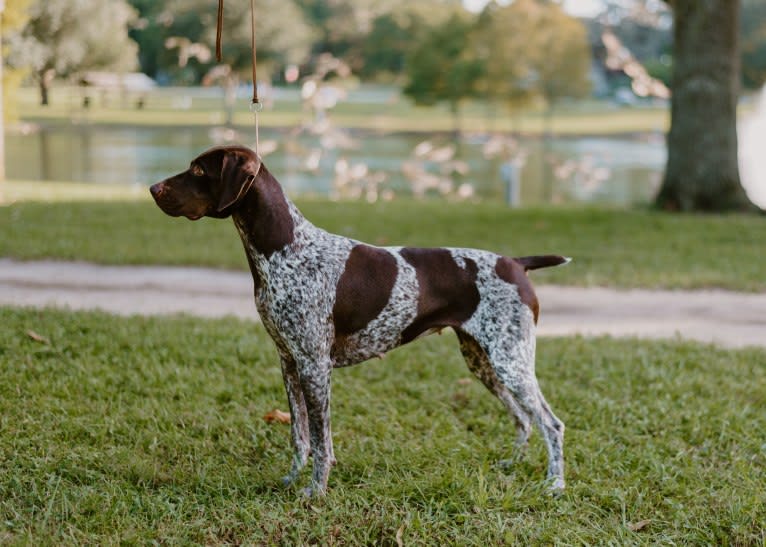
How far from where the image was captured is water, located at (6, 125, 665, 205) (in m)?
21.8

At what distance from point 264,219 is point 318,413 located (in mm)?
951

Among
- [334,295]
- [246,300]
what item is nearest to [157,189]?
[334,295]

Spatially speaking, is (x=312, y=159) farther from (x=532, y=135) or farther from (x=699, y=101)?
(x=532, y=135)

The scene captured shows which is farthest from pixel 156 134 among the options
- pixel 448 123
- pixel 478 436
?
pixel 478 436

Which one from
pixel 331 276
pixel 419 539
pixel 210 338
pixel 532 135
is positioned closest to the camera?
pixel 419 539

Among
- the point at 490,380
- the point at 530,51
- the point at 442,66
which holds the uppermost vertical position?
the point at 530,51

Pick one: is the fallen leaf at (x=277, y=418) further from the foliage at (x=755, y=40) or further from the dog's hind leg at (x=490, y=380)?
the foliage at (x=755, y=40)

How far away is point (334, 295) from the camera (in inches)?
162

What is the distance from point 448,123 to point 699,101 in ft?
120

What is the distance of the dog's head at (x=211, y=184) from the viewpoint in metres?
3.83

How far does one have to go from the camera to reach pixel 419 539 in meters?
3.87

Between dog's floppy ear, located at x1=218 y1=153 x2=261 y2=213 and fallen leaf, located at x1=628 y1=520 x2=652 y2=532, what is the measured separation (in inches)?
92.3

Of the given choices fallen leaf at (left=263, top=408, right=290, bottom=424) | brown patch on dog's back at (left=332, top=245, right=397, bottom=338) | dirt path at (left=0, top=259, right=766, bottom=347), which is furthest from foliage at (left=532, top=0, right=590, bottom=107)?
brown patch on dog's back at (left=332, top=245, right=397, bottom=338)

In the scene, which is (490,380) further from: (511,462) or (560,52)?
(560,52)
